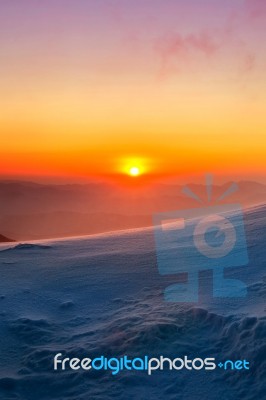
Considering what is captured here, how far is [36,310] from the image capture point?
201 inches

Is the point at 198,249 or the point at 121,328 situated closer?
the point at 121,328

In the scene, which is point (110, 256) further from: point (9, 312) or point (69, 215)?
point (69, 215)

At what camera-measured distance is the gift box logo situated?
5.23 m

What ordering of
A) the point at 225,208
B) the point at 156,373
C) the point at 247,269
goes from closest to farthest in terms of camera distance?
the point at 156,373, the point at 247,269, the point at 225,208

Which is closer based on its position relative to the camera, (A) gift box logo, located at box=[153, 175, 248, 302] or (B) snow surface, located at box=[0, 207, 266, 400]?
(B) snow surface, located at box=[0, 207, 266, 400]

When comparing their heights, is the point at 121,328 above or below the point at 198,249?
below

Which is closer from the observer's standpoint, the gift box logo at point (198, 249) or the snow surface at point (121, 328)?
the snow surface at point (121, 328)

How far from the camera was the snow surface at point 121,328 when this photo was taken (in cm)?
369

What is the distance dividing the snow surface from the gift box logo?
0.13m

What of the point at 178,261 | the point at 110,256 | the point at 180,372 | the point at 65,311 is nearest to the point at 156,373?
the point at 180,372

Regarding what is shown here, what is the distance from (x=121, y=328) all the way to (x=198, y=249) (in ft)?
8.69

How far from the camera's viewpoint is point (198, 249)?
6.79 metres

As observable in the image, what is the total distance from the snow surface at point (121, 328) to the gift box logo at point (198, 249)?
131 mm

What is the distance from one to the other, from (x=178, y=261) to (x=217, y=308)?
1765 mm
